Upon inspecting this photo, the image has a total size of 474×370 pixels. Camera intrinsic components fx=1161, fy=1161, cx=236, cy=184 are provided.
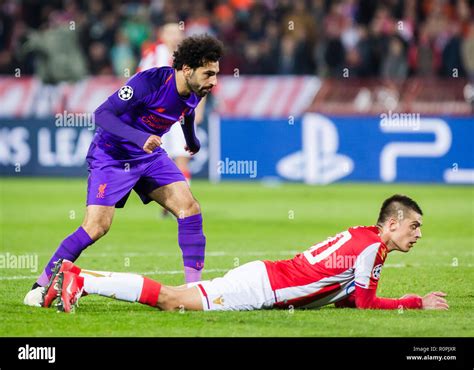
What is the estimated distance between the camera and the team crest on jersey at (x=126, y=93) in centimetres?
917

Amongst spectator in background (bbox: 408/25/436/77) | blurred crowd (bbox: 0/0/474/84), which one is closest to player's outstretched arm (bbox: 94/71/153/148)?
blurred crowd (bbox: 0/0/474/84)

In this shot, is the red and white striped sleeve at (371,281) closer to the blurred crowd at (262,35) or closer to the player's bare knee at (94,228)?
the player's bare knee at (94,228)

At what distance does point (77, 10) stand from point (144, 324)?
19.8m

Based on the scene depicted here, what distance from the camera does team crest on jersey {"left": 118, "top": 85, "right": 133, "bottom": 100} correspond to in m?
9.17

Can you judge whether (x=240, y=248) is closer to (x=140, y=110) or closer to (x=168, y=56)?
(x=168, y=56)

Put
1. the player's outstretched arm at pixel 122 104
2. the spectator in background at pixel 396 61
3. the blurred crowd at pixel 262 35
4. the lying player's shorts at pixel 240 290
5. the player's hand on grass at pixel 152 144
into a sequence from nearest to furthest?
1. the lying player's shorts at pixel 240 290
2. the player's hand on grass at pixel 152 144
3. the player's outstretched arm at pixel 122 104
4. the spectator in background at pixel 396 61
5. the blurred crowd at pixel 262 35

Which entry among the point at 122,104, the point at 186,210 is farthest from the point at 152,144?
the point at 186,210

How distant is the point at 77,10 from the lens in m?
27.0

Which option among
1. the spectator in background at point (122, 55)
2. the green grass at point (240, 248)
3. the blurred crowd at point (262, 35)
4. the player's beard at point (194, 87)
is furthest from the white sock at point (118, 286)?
the spectator in background at point (122, 55)

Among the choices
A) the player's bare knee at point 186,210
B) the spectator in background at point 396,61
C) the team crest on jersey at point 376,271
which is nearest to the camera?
the team crest on jersey at point 376,271

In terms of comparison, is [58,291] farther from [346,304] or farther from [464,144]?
[464,144]

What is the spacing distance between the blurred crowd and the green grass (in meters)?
3.10

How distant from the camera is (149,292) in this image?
8328 mm

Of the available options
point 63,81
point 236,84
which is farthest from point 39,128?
point 236,84
